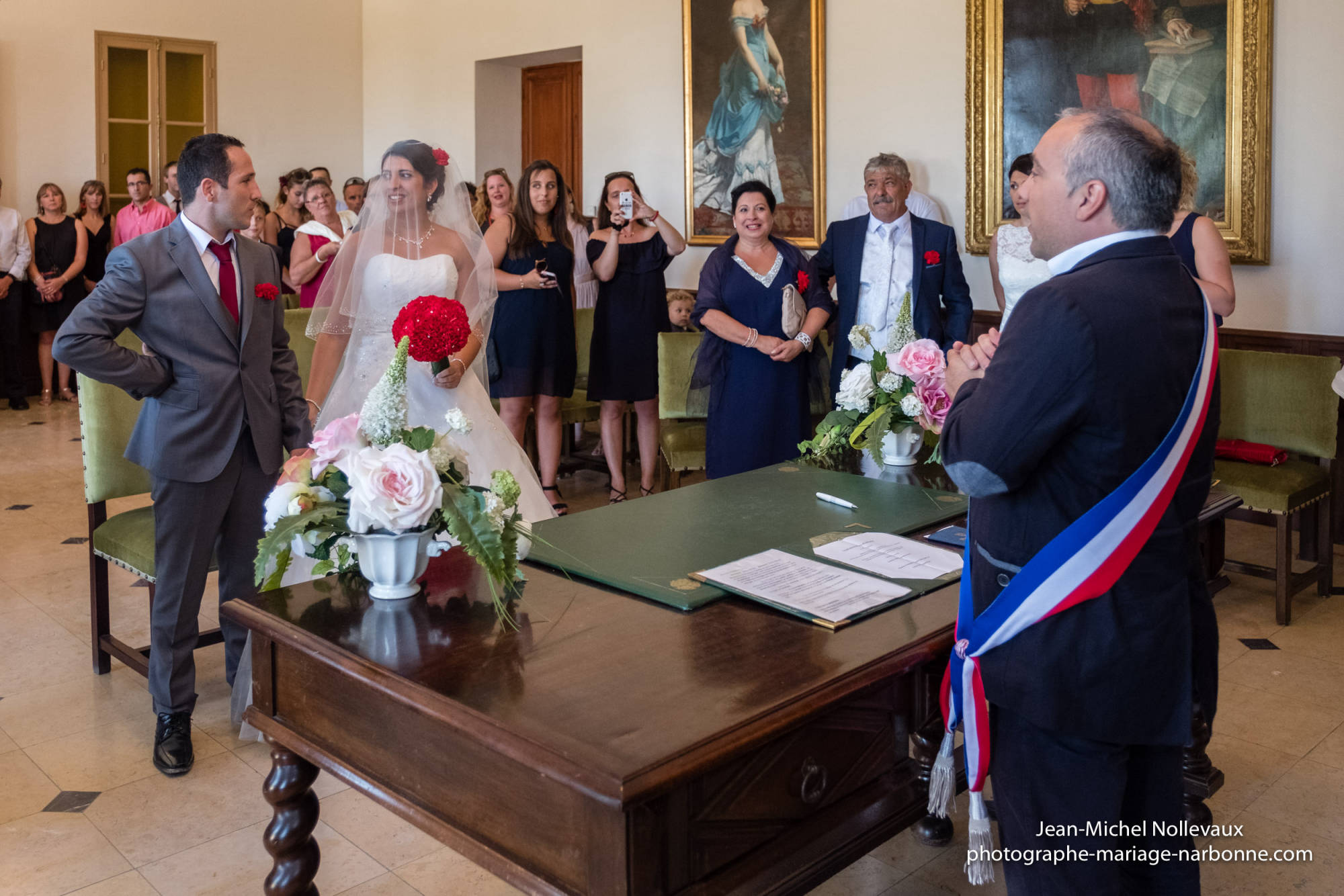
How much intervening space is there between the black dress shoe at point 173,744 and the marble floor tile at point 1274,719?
3139 mm

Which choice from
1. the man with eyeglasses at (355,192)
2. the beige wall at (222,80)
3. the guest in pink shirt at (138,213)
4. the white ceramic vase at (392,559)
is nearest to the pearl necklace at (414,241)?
the white ceramic vase at (392,559)

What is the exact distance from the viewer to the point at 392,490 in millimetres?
1969

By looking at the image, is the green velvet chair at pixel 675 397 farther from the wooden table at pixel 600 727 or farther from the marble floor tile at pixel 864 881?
the wooden table at pixel 600 727

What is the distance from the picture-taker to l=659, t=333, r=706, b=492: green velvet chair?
227 inches

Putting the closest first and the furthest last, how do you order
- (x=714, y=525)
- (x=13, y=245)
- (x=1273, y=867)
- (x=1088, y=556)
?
1. (x=1088, y=556)
2. (x=714, y=525)
3. (x=1273, y=867)
4. (x=13, y=245)

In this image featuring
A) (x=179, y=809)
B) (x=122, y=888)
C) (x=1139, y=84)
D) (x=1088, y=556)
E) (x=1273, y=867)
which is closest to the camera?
(x=1088, y=556)

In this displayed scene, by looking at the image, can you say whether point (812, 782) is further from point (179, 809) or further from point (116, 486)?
point (116, 486)

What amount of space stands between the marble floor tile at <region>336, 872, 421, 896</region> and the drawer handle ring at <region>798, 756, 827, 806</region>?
1343 mm

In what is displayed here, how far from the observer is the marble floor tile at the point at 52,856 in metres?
2.82

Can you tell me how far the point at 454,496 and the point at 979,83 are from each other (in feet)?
19.1

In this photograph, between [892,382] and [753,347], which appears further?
[753,347]

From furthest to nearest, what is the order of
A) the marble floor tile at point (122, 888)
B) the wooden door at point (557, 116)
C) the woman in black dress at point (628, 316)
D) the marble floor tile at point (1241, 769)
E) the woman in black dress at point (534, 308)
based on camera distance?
the wooden door at point (557, 116), the woman in black dress at point (628, 316), the woman in black dress at point (534, 308), the marble floor tile at point (1241, 769), the marble floor tile at point (122, 888)

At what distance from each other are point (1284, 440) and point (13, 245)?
31.3 ft

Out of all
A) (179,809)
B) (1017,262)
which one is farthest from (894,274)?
(179,809)
